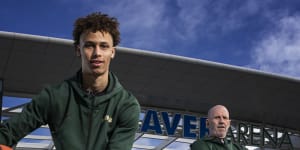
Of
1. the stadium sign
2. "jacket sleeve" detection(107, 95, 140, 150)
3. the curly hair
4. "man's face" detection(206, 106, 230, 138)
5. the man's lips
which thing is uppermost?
the curly hair

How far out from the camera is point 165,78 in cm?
1686

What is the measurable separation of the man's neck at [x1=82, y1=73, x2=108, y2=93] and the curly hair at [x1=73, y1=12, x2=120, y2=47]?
0.22 metres

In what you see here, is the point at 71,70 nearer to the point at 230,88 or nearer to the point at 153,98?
the point at 153,98

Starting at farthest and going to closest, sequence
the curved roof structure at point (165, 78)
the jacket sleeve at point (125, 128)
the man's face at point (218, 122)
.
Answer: the curved roof structure at point (165, 78), the man's face at point (218, 122), the jacket sleeve at point (125, 128)

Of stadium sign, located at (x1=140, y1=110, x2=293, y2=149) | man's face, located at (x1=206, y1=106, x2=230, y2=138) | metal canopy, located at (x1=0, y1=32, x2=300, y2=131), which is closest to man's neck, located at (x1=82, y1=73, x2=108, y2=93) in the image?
man's face, located at (x1=206, y1=106, x2=230, y2=138)

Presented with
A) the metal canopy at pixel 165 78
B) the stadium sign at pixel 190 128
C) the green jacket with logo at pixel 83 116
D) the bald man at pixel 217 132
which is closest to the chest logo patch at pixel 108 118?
the green jacket with logo at pixel 83 116

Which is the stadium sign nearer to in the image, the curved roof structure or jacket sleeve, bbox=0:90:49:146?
the curved roof structure

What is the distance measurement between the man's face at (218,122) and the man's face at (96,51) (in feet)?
7.32

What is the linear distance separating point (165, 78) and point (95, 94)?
45.5 ft

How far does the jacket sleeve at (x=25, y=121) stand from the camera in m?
2.83

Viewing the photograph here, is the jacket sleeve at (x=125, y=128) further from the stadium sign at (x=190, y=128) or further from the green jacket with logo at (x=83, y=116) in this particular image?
the stadium sign at (x=190, y=128)

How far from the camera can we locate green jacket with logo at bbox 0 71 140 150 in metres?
2.95

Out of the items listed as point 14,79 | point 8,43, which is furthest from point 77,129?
point 14,79

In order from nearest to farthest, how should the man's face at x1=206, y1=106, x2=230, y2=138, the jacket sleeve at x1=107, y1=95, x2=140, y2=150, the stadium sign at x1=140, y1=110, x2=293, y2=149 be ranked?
the jacket sleeve at x1=107, y1=95, x2=140, y2=150 → the man's face at x1=206, y1=106, x2=230, y2=138 → the stadium sign at x1=140, y1=110, x2=293, y2=149
